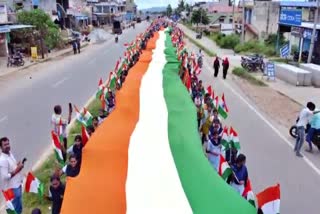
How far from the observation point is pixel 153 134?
7242 millimetres

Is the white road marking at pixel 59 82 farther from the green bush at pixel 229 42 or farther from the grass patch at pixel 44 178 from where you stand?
the green bush at pixel 229 42

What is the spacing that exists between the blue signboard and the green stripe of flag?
2514 cm

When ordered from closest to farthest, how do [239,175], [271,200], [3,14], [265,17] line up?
[271,200], [239,175], [3,14], [265,17]

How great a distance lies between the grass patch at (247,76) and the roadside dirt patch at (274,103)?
0.71 m

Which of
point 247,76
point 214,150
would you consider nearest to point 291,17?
point 247,76

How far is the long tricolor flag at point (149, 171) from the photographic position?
185 inches

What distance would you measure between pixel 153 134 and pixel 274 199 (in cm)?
269

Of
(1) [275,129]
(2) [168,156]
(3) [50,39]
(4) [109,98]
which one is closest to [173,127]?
(2) [168,156]

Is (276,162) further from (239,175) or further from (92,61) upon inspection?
(92,61)

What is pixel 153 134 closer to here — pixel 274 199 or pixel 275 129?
pixel 274 199

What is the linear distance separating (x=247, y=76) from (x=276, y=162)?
14.5 m

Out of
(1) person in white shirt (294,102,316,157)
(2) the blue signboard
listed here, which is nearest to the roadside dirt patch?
(1) person in white shirt (294,102,316,157)

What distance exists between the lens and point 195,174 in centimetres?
558

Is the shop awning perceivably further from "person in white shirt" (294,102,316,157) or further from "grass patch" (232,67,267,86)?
"person in white shirt" (294,102,316,157)
